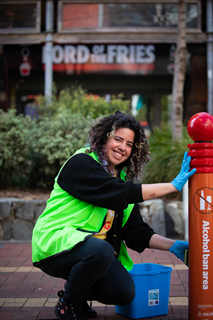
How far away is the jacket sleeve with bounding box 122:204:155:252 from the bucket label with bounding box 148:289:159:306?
1.02ft

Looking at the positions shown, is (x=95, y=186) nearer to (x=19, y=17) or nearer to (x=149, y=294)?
(x=149, y=294)

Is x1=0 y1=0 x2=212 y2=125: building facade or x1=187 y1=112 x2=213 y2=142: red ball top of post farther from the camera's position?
x1=0 y1=0 x2=212 y2=125: building facade

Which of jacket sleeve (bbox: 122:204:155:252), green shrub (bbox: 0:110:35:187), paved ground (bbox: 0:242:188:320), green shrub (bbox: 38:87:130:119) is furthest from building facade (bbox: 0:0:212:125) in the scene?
jacket sleeve (bbox: 122:204:155:252)

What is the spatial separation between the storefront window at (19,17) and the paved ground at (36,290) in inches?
336

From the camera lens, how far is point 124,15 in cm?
1082

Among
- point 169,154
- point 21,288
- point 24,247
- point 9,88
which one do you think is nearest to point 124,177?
point 21,288

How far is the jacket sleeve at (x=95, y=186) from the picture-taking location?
223cm

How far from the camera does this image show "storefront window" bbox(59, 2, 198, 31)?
10781 mm

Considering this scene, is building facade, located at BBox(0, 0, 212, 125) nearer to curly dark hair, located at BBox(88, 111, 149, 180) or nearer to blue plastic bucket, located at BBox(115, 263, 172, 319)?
curly dark hair, located at BBox(88, 111, 149, 180)

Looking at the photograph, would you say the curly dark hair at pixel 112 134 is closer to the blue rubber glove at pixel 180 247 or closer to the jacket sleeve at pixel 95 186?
the jacket sleeve at pixel 95 186

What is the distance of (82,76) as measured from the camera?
38.6 feet

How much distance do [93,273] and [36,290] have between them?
3.84 feet

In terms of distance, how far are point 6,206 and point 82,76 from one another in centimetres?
767

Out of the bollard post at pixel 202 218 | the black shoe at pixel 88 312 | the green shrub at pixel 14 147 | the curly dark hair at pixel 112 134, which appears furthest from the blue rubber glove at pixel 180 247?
the green shrub at pixel 14 147
